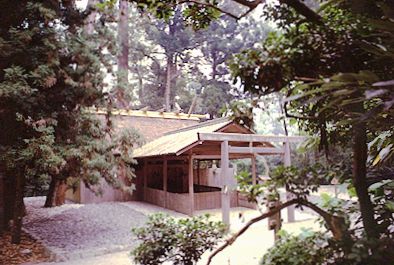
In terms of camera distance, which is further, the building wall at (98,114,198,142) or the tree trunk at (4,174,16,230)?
the building wall at (98,114,198,142)

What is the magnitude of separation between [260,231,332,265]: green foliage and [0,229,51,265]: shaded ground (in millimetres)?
4876

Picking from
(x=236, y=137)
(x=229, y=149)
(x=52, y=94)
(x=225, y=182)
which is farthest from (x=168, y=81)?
(x=52, y=94)

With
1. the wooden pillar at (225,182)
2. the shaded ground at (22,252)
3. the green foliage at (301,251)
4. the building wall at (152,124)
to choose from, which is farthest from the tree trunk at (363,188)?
the building wall at (152,124)

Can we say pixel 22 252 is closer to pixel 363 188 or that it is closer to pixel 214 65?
pixel 363 188

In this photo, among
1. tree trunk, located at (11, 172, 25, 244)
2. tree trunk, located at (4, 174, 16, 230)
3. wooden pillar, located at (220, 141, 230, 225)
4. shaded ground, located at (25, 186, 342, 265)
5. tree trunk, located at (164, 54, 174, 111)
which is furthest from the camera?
tree trunk, located at (164, 54, 174, 111)

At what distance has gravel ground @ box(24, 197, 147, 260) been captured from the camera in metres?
5.91

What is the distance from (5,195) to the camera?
741cm

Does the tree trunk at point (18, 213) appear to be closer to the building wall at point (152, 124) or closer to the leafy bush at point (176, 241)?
the leafy bush at point (176, 241)

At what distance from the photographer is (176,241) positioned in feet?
10.3

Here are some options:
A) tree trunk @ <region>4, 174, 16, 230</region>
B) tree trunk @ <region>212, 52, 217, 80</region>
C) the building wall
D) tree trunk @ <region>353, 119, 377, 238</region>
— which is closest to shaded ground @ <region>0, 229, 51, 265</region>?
tree trunk @ <region>4, 174, 16, 230</region>

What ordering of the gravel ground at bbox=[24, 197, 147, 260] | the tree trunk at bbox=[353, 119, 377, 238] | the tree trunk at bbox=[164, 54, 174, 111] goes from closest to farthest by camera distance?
1. the tree trunk at bbox=[353, 119, 377, 238]
2. the gravel ground at bbox=[24, 197, 147, 260]
3. the tree trunk at bbox=[164, 54, 174, 111]

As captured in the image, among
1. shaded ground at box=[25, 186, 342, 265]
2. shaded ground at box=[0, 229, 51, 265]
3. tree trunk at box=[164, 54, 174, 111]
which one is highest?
tree trunk at box=[164, 54, 174, 111]

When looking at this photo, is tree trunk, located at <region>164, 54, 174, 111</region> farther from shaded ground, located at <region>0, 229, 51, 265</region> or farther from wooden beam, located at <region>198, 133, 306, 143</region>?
shaded ground, located at <region>0, 229, 51, 265</region>

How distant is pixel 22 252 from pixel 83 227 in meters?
1.72
